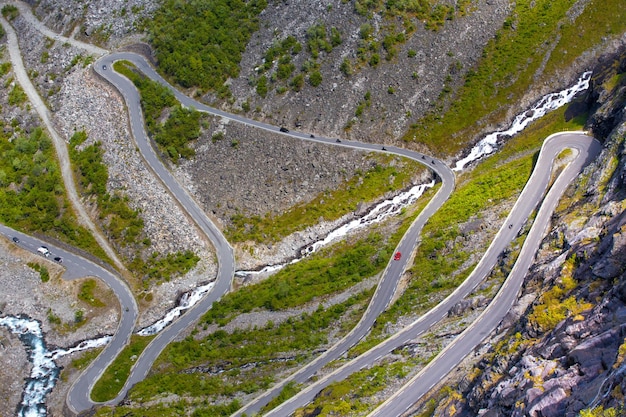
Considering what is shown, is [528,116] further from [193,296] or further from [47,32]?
[47,32]

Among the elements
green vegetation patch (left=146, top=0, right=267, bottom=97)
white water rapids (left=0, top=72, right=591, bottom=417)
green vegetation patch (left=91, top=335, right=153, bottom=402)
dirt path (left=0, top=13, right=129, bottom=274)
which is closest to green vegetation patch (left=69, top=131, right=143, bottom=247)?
dirt path (left=0, top=13, right=129, bottom=274)

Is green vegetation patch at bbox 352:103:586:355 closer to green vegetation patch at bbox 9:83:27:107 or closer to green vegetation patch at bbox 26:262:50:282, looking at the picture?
green vegetation patch at bbox 26:262:50:282

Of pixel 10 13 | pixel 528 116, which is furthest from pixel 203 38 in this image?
pixel 528 116

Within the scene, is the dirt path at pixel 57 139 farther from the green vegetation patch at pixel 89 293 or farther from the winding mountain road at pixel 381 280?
the green vegetation patch at pixel 89 293

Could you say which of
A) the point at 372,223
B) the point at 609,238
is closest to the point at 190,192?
the point at 372,223

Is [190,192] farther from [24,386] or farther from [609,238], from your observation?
[609,238]

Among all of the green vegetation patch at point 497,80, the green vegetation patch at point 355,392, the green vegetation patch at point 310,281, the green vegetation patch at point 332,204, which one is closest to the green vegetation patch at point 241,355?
the green vegetation patch at point 310,281
